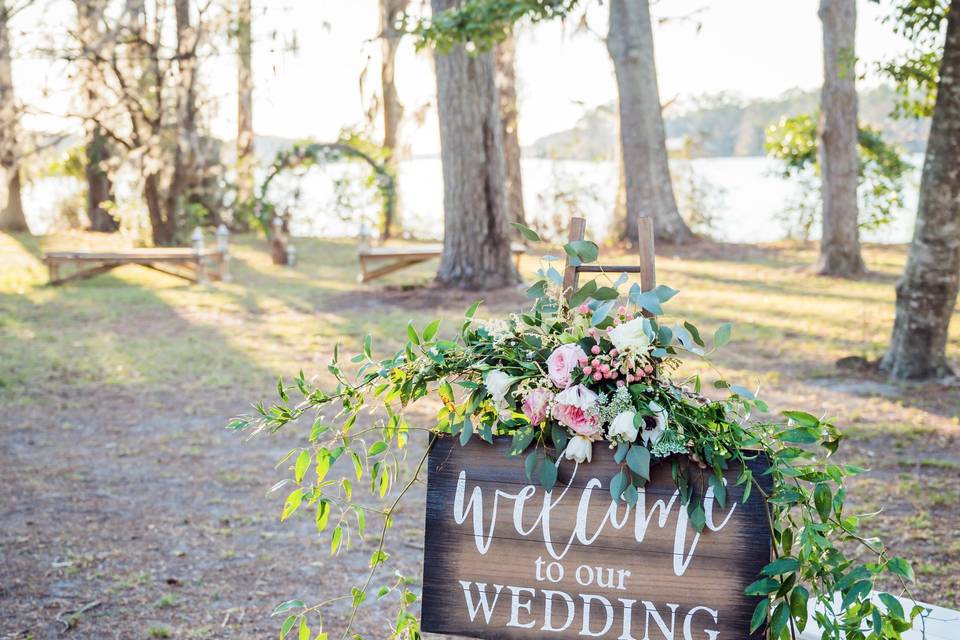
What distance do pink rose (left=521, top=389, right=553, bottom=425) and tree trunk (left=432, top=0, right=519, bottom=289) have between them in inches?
337

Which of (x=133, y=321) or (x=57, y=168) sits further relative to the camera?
(x=57, y=168)

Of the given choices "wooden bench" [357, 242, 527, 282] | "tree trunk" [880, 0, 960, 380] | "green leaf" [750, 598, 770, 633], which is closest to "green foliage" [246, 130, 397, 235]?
"wooden bench" [357, 242, 527, 282]

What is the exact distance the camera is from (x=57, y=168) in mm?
18266

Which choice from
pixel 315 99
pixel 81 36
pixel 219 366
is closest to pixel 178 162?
pixel 81 36

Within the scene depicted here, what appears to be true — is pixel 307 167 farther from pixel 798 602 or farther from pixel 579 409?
pixel 798 602

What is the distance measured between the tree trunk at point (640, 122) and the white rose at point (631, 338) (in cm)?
1199

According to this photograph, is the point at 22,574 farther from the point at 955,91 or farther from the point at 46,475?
the point at 955,91

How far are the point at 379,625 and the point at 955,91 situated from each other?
4774 millimetres

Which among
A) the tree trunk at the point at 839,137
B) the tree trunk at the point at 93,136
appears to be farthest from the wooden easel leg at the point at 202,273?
the tree trunk at the point at 839,137

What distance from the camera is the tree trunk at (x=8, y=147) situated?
12.9 m

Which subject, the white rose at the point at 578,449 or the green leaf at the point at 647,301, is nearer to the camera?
the white rose at the point at 578,449

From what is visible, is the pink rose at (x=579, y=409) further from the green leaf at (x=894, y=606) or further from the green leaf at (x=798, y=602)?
the green leaf at (x=894, y=606)

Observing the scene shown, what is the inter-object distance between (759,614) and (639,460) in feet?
1.20

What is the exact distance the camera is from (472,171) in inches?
415
